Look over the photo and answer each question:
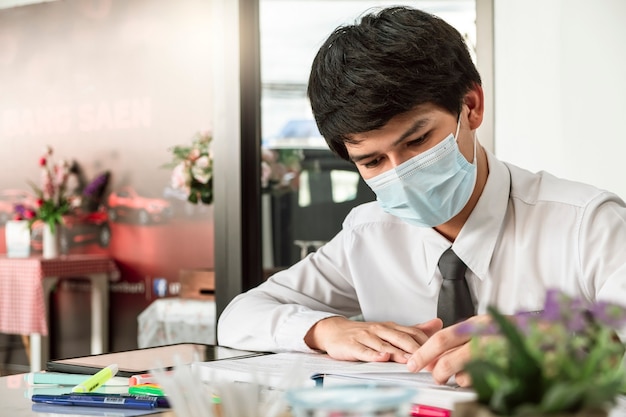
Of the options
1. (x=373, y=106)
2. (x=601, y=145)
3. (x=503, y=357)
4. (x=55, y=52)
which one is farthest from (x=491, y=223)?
(x=55, y=52)

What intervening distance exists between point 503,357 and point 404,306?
3.48ft

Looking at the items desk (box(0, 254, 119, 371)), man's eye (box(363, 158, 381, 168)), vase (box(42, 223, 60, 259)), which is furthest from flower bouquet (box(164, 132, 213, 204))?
man's eye (box(363, 158, 381, 168))

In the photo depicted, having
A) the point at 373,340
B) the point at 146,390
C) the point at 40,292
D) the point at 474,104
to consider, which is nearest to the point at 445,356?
the point at 373,340

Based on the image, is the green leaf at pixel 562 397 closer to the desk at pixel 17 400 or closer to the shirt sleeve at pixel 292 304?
the desk at pixel 17 400

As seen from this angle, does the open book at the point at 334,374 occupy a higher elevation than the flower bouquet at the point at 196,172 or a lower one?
lower

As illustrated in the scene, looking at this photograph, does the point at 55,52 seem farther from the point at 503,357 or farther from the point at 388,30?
the point at 503,357

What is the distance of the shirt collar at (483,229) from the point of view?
4.76ft

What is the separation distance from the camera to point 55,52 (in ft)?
17.5

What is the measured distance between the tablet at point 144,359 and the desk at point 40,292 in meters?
3.64

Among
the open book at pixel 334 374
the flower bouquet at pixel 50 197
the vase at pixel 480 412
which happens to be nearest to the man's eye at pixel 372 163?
the open book at pixel 334 374

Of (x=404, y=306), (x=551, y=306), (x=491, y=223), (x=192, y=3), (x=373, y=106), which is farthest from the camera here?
(x=192, y=3)

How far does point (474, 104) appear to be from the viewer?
1.51 metres

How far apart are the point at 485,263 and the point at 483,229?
6 centimetres

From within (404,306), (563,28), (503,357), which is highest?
(563,28)
